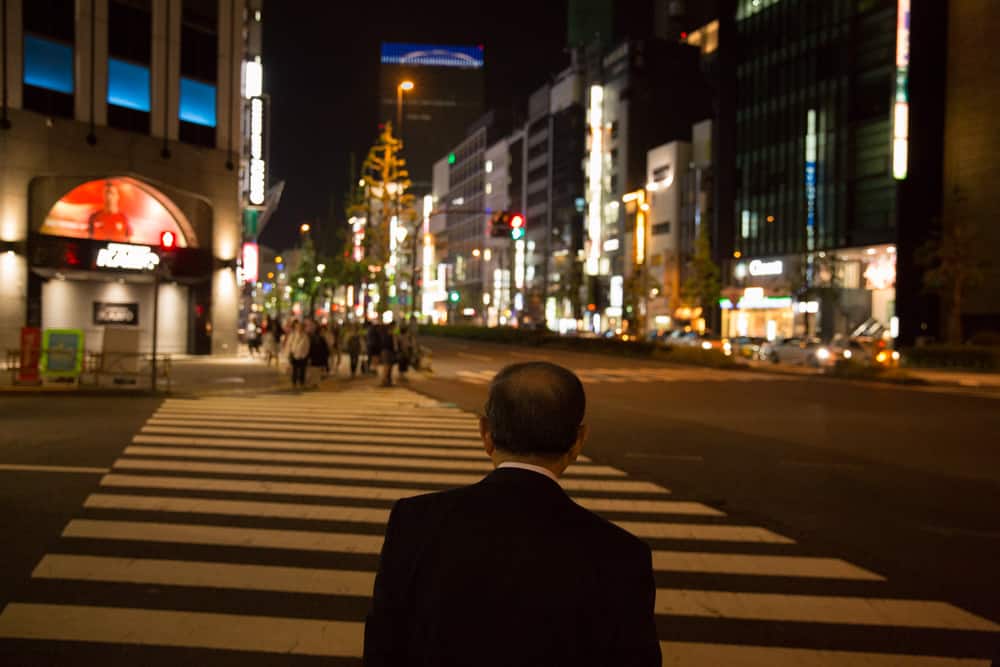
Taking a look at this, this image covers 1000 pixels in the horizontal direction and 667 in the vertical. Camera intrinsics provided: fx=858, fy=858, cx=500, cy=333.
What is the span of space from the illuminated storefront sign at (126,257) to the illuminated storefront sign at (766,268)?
4776 centimetres

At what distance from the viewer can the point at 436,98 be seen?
7485 inches

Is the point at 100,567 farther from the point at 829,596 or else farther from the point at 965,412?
the point at 965,412

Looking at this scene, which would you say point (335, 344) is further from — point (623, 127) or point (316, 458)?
point (623, 127)

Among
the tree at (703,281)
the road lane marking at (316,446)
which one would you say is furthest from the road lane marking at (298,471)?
the tree at (703,281)

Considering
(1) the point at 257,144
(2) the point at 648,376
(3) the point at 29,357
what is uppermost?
(1) the point at 257,144

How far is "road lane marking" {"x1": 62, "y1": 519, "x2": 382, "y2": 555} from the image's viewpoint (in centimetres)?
680

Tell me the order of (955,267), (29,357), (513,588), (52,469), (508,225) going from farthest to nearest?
1. (955,267)
2. (508,225)
3. (29,357)
4. (52,469)
5. (513,588)

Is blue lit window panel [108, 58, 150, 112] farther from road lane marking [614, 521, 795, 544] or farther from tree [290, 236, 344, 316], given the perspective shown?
road lane marking [614, 521, 795, 544]

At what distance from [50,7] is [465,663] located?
114ft

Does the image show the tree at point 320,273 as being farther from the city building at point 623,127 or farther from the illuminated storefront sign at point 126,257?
the city building at point 623,127

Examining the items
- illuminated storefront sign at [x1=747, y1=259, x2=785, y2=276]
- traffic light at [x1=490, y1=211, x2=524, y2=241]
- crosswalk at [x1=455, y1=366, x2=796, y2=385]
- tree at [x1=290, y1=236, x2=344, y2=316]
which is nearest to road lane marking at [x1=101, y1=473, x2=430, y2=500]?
crosswalk at [x1=455, y1=366, x2=796, y2=385]

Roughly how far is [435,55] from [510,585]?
650 feet

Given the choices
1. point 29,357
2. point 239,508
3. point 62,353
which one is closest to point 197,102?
point 62,353

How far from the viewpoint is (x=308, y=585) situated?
579 cm
